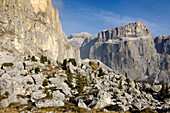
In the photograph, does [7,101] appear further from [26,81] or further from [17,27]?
[17,27]

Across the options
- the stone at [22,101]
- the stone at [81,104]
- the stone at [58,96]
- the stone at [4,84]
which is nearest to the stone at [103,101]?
the stone at [81,104]

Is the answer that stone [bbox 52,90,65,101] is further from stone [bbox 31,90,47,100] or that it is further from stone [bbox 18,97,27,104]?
stone [bbox 18,97,27,104]

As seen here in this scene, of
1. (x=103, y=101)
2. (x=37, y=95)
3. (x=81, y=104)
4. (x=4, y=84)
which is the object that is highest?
(x=4, y=84)

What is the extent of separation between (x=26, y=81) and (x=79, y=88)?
28.4 metres

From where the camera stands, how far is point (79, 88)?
86.0 m

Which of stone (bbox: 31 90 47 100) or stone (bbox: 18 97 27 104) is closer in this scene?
stone (bbox: 18 97 27 104)

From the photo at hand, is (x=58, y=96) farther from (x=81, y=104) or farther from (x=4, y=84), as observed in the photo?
(x=4, y=84)

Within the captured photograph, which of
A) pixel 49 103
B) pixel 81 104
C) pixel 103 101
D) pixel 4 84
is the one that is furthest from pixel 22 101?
pixel 103 101

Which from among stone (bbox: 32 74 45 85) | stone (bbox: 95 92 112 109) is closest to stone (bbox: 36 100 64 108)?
stone (bbox: 95 92 112 109)

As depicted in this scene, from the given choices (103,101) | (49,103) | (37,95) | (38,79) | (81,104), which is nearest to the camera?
(49,103)

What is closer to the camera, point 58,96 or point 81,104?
point 81,104

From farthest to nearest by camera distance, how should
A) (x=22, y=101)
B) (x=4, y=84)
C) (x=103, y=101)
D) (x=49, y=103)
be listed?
(x=4, y=84) < (x=103, y=101) < (x=22, y=101) < (x=49, y=103)

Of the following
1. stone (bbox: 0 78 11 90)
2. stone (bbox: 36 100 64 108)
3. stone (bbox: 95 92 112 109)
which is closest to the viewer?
stone (bbox: 36 100 64 108)

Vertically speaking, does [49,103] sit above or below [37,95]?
below
